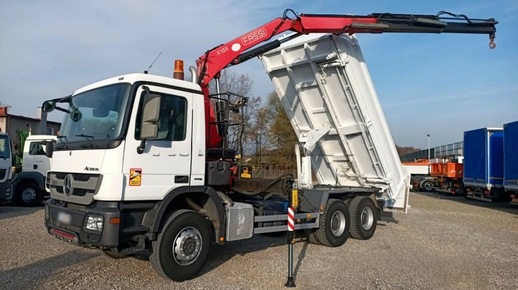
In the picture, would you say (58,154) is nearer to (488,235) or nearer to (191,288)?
(191,288)

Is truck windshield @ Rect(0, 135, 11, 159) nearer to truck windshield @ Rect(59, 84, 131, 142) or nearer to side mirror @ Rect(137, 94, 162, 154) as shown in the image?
truck windshield @ Rect(59, 84, 131, 142)

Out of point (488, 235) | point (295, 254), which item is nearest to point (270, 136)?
point (488, 235)

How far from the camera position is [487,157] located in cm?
1872

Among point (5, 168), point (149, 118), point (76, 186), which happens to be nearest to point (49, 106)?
point (76, 186)

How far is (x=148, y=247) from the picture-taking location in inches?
224

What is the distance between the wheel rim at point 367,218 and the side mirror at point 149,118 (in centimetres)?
572

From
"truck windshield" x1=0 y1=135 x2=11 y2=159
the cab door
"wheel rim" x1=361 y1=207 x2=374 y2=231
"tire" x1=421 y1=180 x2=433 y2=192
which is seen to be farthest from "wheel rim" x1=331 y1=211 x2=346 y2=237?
"tire" x1=421 y1=180 x2=433 y2=192

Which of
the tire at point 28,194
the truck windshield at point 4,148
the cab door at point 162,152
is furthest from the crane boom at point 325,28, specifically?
the tire at point 28,194

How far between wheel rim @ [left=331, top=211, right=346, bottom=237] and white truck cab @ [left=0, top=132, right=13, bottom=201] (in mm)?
9792

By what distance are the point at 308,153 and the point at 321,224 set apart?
5.32ft

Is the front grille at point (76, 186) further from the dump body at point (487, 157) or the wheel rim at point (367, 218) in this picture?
the dump body at point (487, 157)

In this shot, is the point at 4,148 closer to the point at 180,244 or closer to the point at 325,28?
the point at 180,244

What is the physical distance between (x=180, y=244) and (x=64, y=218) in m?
1.59

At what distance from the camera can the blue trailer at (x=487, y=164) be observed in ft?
60.8
